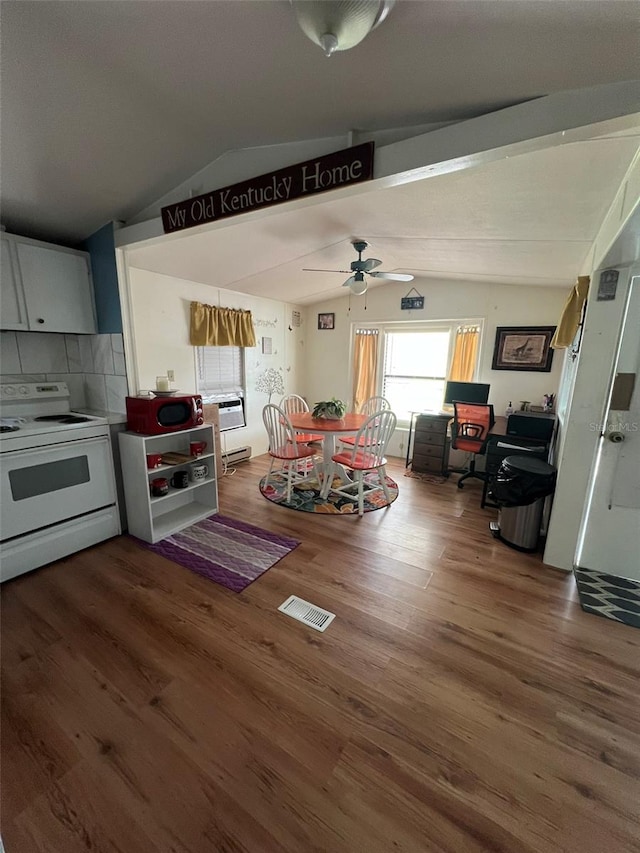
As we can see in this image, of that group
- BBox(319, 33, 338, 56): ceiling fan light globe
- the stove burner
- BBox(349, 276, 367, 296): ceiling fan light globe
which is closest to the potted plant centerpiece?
BBox(349, 276, 367, 296): ceiling fan light globe

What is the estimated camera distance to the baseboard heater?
14.2 ft

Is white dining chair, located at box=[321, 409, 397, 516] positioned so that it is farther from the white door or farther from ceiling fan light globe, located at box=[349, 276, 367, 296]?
the white door

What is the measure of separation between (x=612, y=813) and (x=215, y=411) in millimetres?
3914

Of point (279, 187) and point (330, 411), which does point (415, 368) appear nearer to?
point (330, 411)

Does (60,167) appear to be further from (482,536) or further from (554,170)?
(482,536)

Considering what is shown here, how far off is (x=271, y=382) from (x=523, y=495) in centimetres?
366

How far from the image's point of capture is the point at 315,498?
3.43m

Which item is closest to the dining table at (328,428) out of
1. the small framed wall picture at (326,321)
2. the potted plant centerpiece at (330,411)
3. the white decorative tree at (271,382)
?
the potted plant centerpiece at (330,411)

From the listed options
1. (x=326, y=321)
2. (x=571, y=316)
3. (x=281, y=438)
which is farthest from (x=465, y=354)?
(x=281, y=438)

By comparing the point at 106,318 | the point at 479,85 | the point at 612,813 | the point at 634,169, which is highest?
the point at 479,85

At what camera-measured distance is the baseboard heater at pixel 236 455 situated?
4.34m

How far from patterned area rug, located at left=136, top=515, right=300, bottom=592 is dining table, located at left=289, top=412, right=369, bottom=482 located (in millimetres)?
1046

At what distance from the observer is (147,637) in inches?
68.5

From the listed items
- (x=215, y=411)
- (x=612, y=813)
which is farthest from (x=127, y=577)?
(x=612, y=813)
